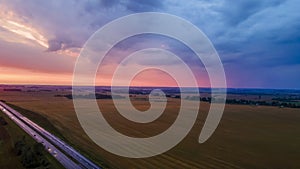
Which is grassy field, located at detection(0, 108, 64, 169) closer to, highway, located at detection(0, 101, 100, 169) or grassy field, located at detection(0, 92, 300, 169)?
highway, located at detection(0, 101, 100, 169)

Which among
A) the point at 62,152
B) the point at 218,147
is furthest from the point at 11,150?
the point at 218,147

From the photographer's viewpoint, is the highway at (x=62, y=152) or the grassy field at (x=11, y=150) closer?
the highway at (x=62, y=152)

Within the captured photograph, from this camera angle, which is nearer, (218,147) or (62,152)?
(62,152)

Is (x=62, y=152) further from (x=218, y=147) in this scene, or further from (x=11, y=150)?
(x=218, y=147)

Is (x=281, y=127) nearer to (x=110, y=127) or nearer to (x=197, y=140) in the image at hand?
(x=197, y=140)

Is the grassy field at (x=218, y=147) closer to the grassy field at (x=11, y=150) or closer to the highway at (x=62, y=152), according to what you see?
the highway at (x=62, y=152)

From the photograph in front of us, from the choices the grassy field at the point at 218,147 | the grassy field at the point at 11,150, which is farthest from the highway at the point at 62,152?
the grassy field at the point at 218,147

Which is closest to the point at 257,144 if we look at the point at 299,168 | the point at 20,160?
the point at 299,168

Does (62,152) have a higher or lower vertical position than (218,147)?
lower

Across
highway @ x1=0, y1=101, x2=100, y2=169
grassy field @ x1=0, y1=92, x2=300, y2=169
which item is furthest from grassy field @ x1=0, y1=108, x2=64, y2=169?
grassy field @ x1=0, y1=92, x2=300, y2=169
